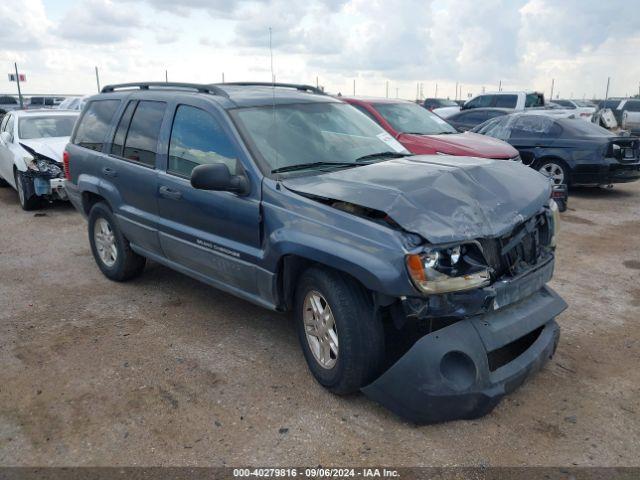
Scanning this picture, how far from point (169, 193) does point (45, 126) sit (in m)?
6.69

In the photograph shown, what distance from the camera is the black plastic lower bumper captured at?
9.70 ft

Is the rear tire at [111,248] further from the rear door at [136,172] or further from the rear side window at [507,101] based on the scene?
the rear side window at [507,101]

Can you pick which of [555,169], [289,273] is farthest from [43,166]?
[555,169]

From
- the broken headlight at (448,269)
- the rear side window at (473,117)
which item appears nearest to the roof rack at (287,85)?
the broken headlight at (448,269)

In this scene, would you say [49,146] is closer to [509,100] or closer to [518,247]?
[518,247]

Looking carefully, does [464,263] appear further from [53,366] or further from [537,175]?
[53,366]

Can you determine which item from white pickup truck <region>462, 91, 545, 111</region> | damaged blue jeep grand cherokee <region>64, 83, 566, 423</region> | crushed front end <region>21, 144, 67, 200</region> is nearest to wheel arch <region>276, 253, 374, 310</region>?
damaged blue jeep grand cherokee <region>64, 83, 566, 423</region>

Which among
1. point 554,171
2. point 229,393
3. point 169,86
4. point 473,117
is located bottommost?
point 229,393

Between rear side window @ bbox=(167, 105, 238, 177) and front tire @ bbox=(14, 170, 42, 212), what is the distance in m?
5.49

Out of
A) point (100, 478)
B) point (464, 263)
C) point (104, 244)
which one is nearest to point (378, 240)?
point (464, 263)

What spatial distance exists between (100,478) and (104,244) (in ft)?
10.7

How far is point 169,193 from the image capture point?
439cm

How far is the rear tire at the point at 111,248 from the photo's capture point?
17.4 feet

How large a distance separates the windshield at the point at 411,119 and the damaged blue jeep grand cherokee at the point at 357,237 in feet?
12.6
